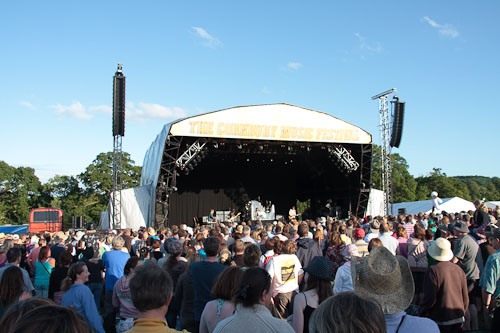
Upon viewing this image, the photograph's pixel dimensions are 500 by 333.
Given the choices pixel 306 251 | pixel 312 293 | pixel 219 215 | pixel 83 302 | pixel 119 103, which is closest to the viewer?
pixel 312 293

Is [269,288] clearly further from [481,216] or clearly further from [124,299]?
[481,216]

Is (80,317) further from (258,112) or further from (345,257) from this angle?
(258,112)

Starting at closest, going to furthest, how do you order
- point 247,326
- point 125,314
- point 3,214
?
point 247,326 → point 125,314 → point 3,214

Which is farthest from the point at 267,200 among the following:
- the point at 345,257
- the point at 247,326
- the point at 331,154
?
the point at 247,326

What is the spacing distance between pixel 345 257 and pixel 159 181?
12.7 metres

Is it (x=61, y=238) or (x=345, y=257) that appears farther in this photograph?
(x=61, y=238)

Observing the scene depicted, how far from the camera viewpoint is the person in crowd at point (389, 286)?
Answer: 5.78ft

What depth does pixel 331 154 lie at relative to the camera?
58.8ft

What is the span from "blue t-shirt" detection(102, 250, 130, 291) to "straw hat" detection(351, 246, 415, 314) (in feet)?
14.2

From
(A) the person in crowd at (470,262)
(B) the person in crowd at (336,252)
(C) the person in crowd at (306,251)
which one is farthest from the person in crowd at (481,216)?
(B) the person in crowd at (336,252)

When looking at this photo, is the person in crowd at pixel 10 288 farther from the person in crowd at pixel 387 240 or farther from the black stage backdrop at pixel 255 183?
the black stage backdrop at pixel 255 183

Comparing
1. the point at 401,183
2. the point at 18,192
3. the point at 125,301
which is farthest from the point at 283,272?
the point at 401,183

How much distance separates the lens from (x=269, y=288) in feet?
7.84

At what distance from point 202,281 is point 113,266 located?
2.41 m
